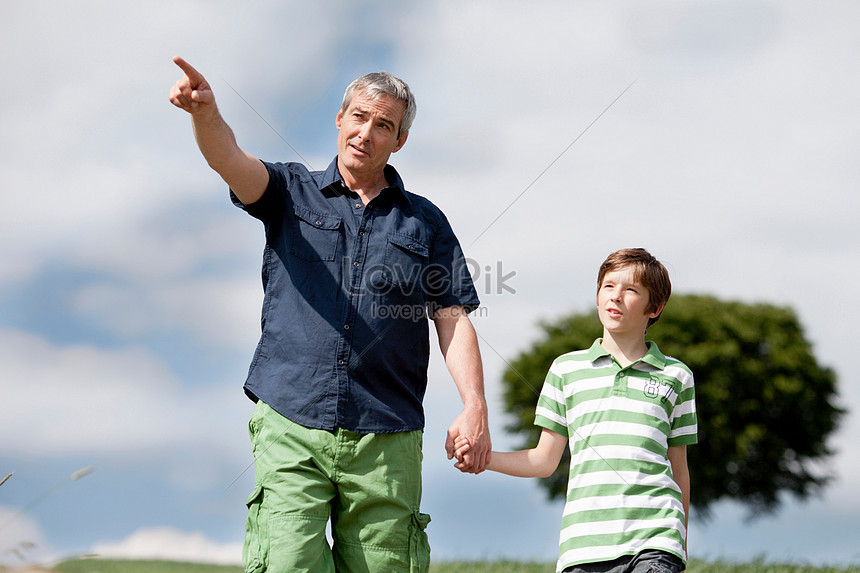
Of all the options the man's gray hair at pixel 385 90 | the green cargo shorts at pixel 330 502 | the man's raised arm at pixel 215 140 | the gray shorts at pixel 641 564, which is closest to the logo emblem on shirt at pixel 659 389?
the gray shorts at pixel 641 564

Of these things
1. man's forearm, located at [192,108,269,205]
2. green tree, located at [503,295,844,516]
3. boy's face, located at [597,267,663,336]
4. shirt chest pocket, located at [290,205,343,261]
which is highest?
green tree, located at [503,295,844,516]

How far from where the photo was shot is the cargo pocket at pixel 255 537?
11.1 feet

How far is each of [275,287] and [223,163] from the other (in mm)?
616

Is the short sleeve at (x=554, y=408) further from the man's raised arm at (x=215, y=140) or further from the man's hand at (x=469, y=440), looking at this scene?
the man's raised arm at (x=215, y=140)

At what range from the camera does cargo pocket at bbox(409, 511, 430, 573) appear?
138 inches

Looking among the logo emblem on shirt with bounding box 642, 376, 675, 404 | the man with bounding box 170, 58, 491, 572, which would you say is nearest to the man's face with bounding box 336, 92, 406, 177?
the man with bounding box 170, 58, 491, 572

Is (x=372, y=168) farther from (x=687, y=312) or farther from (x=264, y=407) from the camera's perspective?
(x=687, y=312)

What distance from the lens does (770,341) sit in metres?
19.1

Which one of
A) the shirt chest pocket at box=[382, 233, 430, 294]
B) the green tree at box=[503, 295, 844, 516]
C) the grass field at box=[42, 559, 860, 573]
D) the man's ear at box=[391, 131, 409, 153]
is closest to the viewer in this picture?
the shirt chest pocket at box=[382, 233, 430, 294]

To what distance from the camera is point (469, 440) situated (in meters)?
3.49

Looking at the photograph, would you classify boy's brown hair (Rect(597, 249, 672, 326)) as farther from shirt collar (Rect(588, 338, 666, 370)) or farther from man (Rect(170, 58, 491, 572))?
man (Rect(170, 58, 491, 572))

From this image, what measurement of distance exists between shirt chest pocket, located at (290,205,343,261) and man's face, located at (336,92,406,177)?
0.30m

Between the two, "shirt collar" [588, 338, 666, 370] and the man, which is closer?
the man

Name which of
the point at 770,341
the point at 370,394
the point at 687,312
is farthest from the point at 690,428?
the point at 770,341
